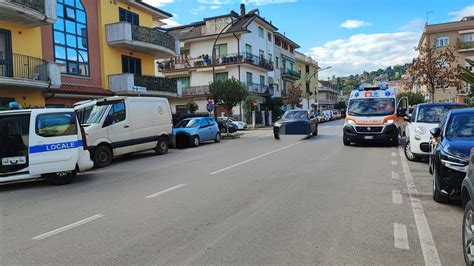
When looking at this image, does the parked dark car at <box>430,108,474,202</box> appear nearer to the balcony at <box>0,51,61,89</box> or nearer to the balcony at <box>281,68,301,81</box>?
the balcony at <box>0,51,61,89</box>

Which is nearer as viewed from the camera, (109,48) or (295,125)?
(295,125)

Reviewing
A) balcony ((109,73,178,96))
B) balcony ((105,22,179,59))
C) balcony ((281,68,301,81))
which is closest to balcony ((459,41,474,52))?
balcony ((281,68,301,81))

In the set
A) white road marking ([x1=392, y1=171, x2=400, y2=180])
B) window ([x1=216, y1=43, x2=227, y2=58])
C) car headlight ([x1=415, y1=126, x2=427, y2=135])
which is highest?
window ([x1=216, y1=43, x2=227, y2=58])

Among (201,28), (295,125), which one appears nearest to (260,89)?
(201,28)

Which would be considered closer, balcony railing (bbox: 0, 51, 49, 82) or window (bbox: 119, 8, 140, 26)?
balcony railing (bbox: 0, 51, 49, 82)

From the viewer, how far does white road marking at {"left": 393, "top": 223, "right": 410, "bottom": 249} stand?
485 cm

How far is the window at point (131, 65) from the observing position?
26.8 metres

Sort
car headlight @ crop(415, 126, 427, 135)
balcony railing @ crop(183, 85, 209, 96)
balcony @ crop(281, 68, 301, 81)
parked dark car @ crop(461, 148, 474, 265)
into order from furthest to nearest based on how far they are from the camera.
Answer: balcony @ crop(281, 68, 301, 81)
balcony railing @ crop(183, 85, 209, 96)
car headlight @ crop(415, 126, 427, 135)
parked dark car @ crop(461, 148, 474, 265)

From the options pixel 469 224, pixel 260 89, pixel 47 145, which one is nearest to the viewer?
pixel 469 224

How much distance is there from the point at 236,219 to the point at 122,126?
393 inches

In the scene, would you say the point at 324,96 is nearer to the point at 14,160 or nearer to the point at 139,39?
the point at 139,39

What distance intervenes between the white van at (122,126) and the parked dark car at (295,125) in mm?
8427

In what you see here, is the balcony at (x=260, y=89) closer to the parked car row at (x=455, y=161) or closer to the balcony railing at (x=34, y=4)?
the balcony railing at (x=34, y=4)

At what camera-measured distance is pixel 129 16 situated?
27.2 metres
